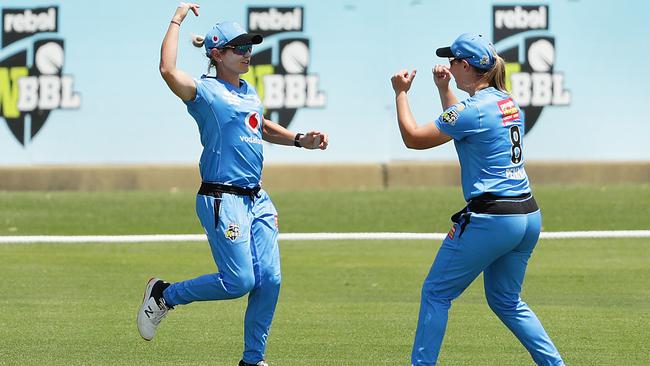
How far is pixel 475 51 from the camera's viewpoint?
7762 mm

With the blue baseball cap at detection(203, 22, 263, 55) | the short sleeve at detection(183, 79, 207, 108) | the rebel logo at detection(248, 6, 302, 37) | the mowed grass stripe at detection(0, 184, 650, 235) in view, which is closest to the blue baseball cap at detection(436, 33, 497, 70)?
the blue baseball cap at detection(203, 22, 263, 55)

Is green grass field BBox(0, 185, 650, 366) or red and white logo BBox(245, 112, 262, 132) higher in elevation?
red and white logo BBox(245, 112, 262, 132)

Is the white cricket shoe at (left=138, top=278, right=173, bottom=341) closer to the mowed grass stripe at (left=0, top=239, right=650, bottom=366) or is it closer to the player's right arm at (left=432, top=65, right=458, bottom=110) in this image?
the mowed grass stripe at (left=0, top=239, right=650, bottom=366)

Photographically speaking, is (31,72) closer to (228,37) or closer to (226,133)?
(228,37)

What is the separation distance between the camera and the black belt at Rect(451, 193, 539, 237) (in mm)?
7672

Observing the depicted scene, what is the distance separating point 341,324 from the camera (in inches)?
407

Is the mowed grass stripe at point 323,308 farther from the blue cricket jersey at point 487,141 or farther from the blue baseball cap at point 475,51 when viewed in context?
the blue baseball cap at point 475,51

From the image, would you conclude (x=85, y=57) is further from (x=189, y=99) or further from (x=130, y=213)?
(x=189, y=99)

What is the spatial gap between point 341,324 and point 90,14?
9.41 m

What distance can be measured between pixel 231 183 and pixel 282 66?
993cm

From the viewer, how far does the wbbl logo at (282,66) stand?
1803cm

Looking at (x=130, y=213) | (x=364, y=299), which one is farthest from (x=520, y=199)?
(x=130, y=213)

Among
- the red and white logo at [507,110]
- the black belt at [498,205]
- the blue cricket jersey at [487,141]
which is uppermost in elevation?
the red and white logo at [507,110]

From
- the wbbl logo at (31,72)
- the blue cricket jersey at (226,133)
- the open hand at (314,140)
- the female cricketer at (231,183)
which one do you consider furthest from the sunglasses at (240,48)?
the wbbl logo at (31,72)
